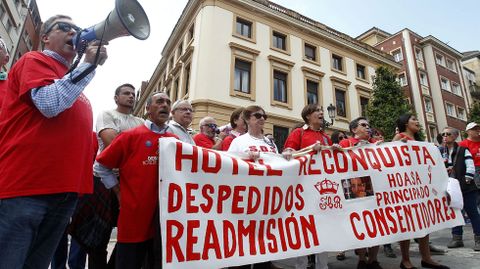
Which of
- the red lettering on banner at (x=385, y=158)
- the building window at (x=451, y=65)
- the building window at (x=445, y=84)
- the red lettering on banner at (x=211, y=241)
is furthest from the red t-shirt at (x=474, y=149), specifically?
the building window at (x=451, y=65)

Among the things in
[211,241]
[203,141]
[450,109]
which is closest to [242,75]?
[203,141]

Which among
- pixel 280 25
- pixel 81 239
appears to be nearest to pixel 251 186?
pixel 81 239

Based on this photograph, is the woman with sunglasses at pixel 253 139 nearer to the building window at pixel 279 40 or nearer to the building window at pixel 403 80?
the building window at pixel 279 40

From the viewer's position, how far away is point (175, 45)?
20.2 metres

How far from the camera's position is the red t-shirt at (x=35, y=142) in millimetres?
1408

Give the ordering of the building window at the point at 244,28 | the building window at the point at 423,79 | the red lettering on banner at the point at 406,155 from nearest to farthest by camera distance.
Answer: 1. the red lettering on banner at the point at 406,155
2. the building window at the point at 244,28
3. the building window at the point at 423,79

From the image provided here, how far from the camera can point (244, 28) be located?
52.6 ft

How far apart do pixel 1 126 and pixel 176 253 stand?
135 centimetres

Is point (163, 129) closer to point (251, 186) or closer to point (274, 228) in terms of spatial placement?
point (251, 186)

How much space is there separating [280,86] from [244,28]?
3.66 meters

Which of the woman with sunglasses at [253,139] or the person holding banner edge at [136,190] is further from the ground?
the woman with sunglasses at [253,139]

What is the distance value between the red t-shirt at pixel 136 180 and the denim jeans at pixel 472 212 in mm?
4373

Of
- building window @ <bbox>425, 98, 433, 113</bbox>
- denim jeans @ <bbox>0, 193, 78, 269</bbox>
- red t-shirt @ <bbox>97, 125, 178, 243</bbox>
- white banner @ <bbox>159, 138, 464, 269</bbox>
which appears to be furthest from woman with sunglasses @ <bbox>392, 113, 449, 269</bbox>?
building window @ <bbox>425, 98, 433, 113</bbox>

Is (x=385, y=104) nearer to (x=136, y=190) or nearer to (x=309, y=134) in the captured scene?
(x=309, y=134)
